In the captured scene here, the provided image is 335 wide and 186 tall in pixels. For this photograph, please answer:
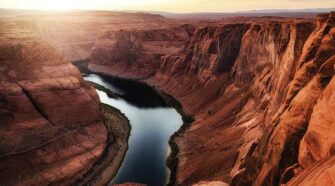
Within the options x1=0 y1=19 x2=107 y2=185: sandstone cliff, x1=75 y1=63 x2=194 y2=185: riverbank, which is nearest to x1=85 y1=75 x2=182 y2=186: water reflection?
x1=75 y1=63 x2=194 y2=185: riverbank

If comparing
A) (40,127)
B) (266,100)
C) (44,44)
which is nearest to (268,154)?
(266,100)

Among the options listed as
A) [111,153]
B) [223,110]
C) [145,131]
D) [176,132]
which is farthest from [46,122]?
[223,110]

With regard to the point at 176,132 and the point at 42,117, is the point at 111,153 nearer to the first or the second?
the point at 42,117

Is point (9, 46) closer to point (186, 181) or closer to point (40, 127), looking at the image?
point (40, 127)

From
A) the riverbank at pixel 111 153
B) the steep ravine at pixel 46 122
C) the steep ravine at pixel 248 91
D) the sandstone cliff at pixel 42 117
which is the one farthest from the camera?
the riverbank at pixel 111 153

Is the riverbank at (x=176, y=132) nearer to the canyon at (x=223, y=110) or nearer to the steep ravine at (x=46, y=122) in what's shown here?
the canyon at (x=223, y=110)

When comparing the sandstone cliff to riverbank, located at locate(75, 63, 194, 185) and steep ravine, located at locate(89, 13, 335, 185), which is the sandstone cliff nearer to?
riverbank, located at locate(75, 63, 194, 185)

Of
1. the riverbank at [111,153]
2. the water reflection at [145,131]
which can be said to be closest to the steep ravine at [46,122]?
the riverbank at [111,153]
